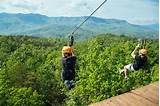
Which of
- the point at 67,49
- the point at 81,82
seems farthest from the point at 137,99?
the point at 81,82

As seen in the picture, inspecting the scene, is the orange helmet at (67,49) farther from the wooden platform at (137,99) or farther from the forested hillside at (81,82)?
the forested hillside at (81,82)

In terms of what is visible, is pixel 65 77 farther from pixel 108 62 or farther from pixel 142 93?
pixel 108 62

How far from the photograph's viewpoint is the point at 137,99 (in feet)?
36.8

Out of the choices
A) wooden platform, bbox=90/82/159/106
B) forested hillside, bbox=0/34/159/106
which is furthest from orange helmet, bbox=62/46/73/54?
forested hillside, bbox=0/34/159/106

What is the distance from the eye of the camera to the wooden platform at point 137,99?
408 inches

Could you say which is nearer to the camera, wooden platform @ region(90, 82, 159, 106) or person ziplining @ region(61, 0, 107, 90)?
wooden platform @ region(90, 82, 159, 106)

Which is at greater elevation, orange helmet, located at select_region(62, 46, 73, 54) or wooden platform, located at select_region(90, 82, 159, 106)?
orange helmet, located at select_region(62, 46, 73, 54)

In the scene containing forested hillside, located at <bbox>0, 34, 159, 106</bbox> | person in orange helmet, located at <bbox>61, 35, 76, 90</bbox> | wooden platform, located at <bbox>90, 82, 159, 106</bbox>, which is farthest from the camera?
forested hillside, located at <bbox>0, 34, 159, 106</bbox>

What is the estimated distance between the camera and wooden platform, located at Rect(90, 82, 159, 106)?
10.4m

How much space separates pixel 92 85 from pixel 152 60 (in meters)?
15.2

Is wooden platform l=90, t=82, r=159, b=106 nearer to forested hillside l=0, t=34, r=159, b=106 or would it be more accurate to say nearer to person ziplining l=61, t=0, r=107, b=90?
person ziplining l=61, t=0, r=107, b=90

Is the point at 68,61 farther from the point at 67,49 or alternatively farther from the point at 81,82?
the point at 81,82

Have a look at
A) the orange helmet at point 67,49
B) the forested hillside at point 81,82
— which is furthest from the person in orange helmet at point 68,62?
the forested hillside at point 81,82

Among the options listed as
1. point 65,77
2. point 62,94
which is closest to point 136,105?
point 65,77
